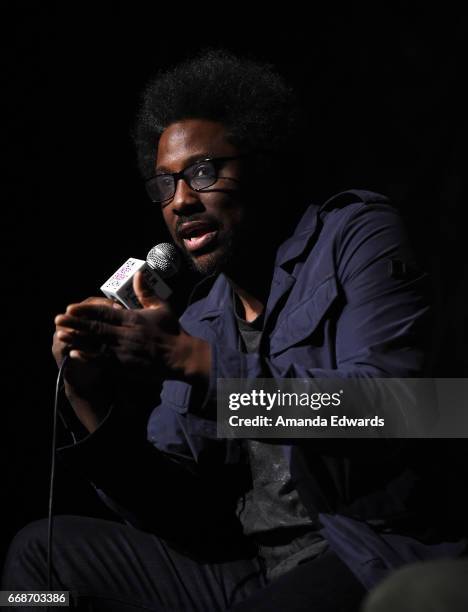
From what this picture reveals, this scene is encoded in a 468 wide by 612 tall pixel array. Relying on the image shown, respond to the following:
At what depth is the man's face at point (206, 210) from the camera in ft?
6.56

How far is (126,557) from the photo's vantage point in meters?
1.88

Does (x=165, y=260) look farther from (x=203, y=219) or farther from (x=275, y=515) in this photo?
(x=275, y=515)

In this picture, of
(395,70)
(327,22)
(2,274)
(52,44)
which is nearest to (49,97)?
(52,44)

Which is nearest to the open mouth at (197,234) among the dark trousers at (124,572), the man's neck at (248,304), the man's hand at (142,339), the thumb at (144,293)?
the man's neck at (248,304)

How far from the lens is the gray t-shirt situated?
1719mm

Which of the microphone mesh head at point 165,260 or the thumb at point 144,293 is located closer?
the thumb at point 144,293

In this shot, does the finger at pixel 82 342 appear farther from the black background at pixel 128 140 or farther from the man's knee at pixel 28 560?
the black background at pixel 128 140

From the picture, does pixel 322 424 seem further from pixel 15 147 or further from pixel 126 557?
pixel 15 147

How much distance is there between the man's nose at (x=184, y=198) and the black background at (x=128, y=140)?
81cm

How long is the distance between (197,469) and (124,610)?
0.36m

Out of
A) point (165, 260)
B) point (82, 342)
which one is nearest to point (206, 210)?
point (165, 260)

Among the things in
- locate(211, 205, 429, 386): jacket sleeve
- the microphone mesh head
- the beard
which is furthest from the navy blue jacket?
the microphone mesh head

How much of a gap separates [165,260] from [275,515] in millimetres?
614

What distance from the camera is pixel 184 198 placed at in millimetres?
1996
